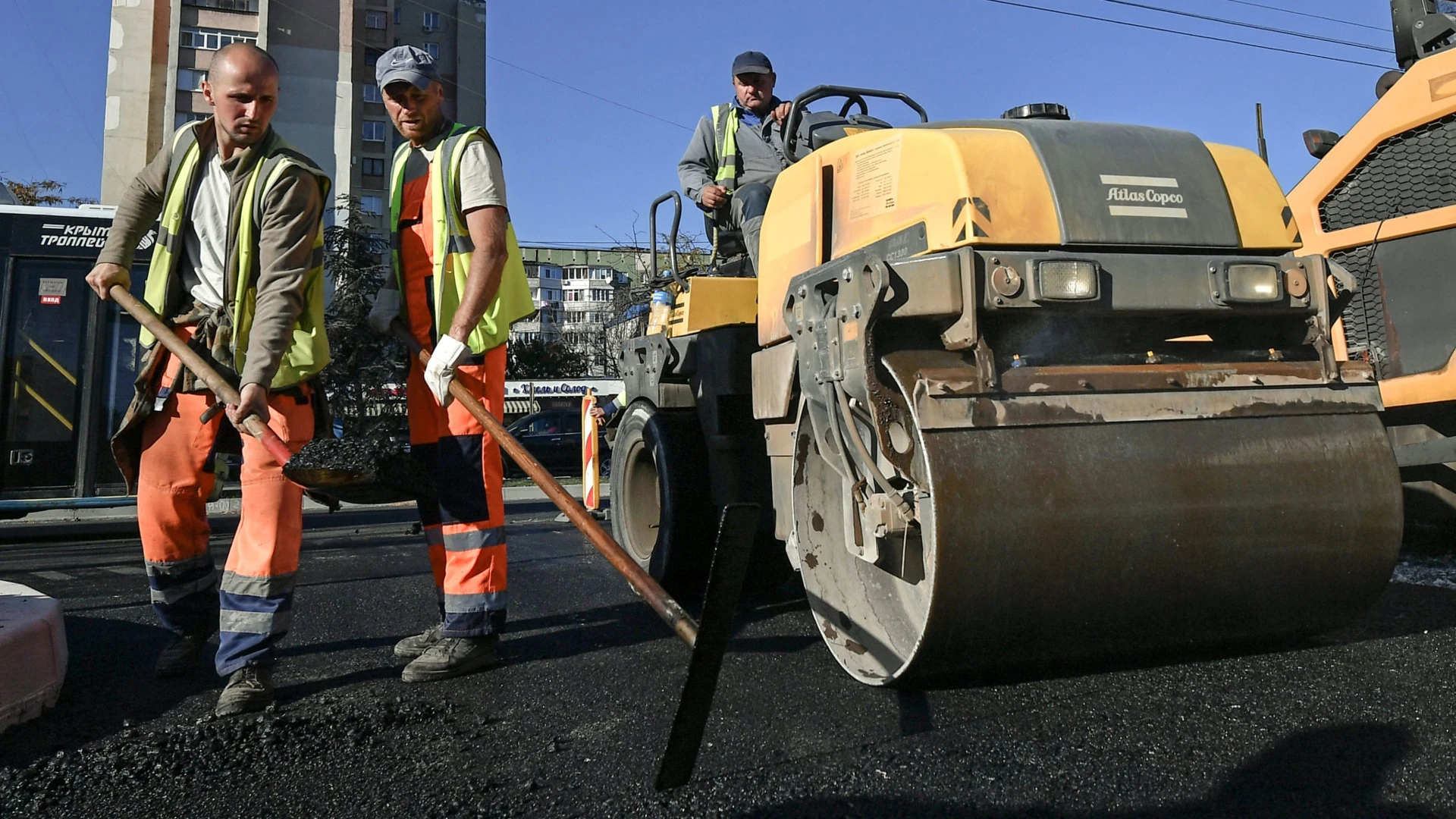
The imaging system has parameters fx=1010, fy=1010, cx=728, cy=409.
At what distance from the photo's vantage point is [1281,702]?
8.16 feet

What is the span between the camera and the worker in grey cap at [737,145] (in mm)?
4629

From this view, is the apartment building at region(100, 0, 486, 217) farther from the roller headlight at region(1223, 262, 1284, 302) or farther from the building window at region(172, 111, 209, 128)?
the roller headlight at region(1223, 262, 1284, 302)

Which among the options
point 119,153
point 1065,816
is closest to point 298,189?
point 1065,816

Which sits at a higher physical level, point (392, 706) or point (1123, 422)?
point (1123, 422)

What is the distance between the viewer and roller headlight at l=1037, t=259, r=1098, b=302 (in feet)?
8.16

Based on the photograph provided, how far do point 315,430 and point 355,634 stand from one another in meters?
0.86

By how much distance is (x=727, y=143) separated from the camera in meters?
4.78

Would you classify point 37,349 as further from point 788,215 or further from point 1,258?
point 788,215

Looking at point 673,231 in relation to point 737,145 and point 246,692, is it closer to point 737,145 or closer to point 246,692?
point 737,145

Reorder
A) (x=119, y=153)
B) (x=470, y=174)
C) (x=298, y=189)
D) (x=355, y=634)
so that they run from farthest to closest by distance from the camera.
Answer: (x=119, y=153)
(x=355, y=634)
(x=470, y=174)
(x=298, y=189)

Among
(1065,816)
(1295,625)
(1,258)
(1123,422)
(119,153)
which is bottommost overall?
(1065,816)

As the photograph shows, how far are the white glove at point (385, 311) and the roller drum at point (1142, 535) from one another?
74.2 inches

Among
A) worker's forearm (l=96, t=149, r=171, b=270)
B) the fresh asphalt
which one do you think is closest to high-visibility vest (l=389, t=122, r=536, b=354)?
worker's forearm (l=96, t=149, r=171, b=270)

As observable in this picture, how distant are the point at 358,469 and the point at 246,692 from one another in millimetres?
659
